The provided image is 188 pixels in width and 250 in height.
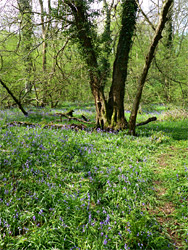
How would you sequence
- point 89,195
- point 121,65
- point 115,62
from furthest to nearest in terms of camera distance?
point 115,62, point 121,65, point 89,195

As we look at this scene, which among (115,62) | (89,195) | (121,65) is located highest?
(115,62)

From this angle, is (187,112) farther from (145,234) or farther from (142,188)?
(145,234)

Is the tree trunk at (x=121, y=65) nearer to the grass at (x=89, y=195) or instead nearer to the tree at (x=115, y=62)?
the tree at (x=115, y=62)

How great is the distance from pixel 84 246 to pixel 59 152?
2.60 m

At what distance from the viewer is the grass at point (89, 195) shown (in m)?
2.63

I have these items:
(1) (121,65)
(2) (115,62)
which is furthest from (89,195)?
(2) (115,62)

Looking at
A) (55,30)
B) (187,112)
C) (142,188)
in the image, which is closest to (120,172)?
(142,188)

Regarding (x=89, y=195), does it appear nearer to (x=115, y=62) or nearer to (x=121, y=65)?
(x=121, y=65)

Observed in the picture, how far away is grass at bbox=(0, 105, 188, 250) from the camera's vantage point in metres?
2.63

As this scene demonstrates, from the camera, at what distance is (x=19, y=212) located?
2.99m

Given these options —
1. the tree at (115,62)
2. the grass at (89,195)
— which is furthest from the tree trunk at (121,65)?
the grass at (89,195)

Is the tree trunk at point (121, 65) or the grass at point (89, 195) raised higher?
the tree trunk at point (121, 65)

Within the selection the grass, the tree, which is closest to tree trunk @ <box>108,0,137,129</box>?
the tree

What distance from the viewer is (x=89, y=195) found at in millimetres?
3391
